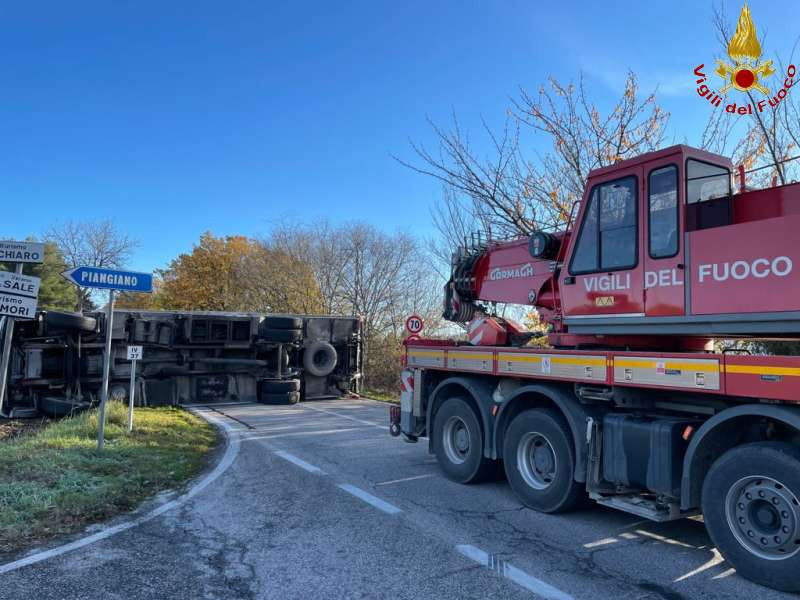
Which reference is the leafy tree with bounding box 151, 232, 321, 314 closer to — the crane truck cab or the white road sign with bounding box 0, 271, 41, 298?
the white road sign with bounding box 0, 271, 41, 298

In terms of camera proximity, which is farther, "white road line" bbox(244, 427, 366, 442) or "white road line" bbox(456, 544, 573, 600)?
"white road line" bbox(244, 427, 366, 442)

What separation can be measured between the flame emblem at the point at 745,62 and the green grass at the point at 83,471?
431 inches

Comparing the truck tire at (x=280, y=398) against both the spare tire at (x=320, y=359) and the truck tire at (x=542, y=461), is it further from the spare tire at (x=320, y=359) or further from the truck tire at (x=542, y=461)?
the truck tire at (x=542, y=461)

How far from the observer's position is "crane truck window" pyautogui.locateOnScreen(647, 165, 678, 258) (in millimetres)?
5367

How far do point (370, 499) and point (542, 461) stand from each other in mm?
1906

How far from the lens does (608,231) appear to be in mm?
6066

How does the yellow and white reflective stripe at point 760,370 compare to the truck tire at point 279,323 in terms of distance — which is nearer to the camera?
the yellow and white reflective stripe at point 760,370

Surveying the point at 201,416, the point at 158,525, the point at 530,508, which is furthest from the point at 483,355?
the point at 201,416

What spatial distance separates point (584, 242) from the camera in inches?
249

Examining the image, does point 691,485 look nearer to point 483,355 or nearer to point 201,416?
point 483,355

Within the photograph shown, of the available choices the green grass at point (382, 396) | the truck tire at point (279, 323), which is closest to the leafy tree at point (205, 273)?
the green grass at point (382, 396)

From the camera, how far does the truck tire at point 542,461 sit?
597 cm

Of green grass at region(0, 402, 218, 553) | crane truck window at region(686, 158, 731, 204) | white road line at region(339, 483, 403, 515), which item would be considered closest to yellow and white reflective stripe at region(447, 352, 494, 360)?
white road line at region(339, 483, 403, 515)

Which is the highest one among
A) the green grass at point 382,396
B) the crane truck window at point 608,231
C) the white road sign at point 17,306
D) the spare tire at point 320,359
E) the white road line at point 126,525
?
the crane truck window at point 608,231
